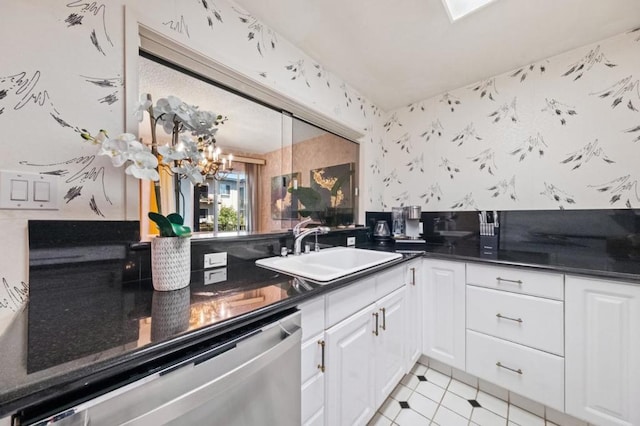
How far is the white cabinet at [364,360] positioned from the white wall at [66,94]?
974mm

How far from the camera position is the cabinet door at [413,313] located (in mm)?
1516

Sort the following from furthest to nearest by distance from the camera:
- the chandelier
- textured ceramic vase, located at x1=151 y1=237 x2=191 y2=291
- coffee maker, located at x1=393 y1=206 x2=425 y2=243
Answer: coffee maker, located at x1=393 y1=206 x2=425 y2=243, the chandelier, textured ceramic vase, located at x1=151 y1=237 x2=191 y2=291

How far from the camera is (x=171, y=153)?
78 cm

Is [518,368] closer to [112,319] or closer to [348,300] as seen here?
[348,300]

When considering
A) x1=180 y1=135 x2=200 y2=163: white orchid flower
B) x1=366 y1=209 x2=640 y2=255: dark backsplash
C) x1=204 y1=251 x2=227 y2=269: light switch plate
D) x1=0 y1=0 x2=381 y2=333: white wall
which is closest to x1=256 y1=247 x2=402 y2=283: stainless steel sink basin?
x1=204 y1=251 x2=227 y2=269: light switch plate

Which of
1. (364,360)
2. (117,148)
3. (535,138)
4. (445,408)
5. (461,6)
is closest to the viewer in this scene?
(117,148)

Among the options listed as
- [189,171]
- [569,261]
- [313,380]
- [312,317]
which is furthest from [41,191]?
[569,261]

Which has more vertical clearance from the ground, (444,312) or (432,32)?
(432,32)

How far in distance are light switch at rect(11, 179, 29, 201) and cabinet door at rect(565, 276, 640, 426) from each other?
2234 millimetres

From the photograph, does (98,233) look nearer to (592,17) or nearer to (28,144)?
(28,144)

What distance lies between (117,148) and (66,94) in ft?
1.06

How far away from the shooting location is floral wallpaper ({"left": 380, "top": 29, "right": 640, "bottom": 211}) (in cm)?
145

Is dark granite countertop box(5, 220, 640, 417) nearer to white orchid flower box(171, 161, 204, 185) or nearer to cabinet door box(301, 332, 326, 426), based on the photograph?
cabinet door box(301, 332, 326, 426)

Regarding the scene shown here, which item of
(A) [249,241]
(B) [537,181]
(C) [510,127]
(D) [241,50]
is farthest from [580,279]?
(D) [241,50]
